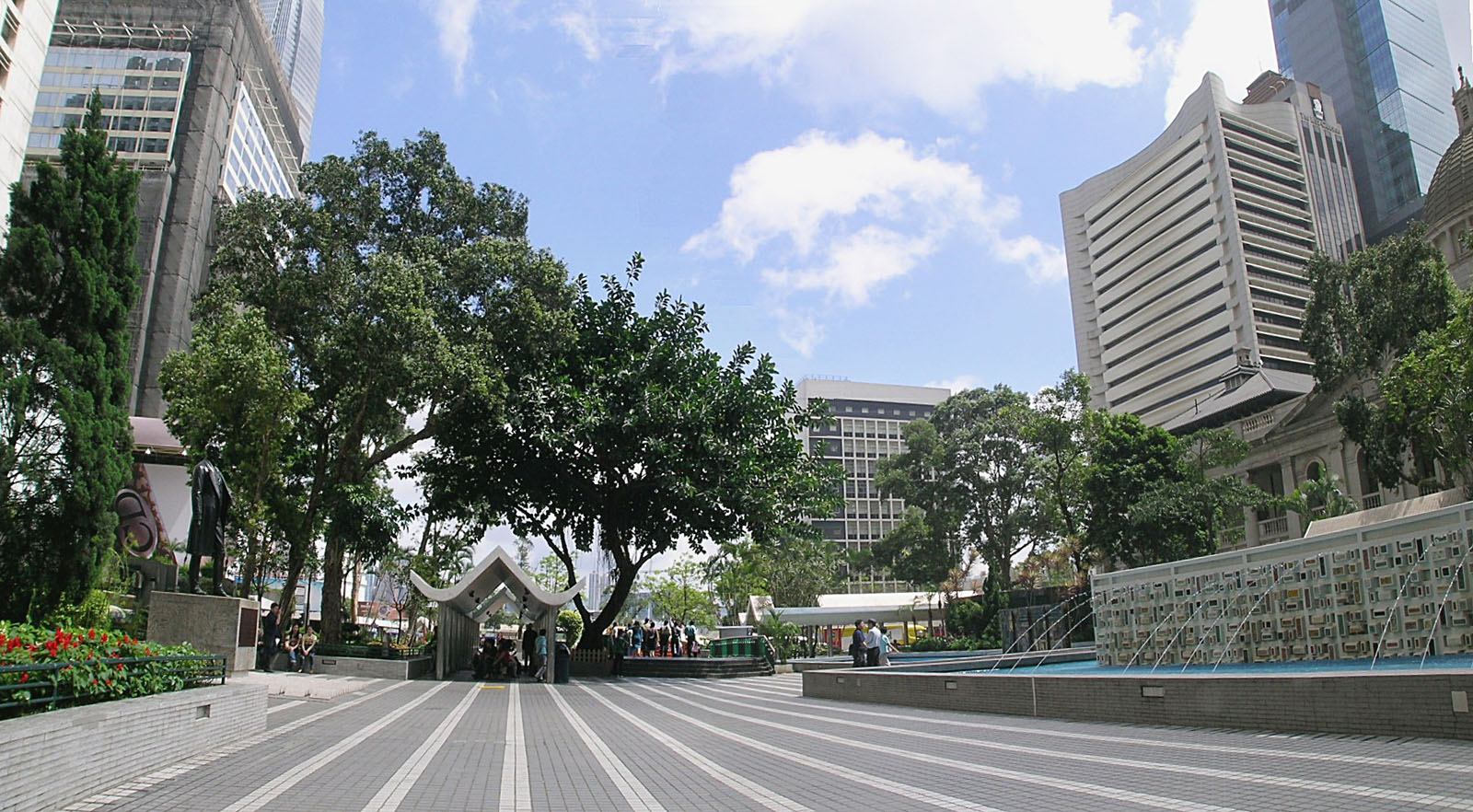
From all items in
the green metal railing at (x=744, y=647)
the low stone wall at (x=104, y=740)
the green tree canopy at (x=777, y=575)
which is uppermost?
the green tree canopy at (x=777, y=575)

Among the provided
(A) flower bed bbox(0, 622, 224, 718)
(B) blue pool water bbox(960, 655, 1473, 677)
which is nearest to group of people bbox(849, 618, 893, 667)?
(B) blue pool water bbox(960, 655, 1473, 677)

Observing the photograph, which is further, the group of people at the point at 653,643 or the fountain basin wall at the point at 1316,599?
the group of people at the point at 653,643

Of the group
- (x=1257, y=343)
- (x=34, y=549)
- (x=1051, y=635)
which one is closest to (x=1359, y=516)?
(x=1051, y=635)

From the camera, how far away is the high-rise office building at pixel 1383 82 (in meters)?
106

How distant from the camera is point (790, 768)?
8.83 meters

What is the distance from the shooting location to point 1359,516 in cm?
1867

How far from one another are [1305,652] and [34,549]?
970 inches

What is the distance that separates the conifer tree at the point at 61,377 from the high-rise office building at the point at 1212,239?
8280 cm

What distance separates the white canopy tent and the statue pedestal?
763cm

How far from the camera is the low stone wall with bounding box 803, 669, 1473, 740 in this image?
7.93 m

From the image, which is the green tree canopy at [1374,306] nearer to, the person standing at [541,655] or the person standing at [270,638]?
the person standing at [541,655]

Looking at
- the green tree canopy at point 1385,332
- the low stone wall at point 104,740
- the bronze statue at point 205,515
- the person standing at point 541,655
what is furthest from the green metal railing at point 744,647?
the low stone wall at point 104,740

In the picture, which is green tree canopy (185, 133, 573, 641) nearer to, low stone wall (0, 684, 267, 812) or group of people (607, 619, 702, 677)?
group of people (607, 619, 702, 677)

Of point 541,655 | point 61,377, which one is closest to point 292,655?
point 541,655
